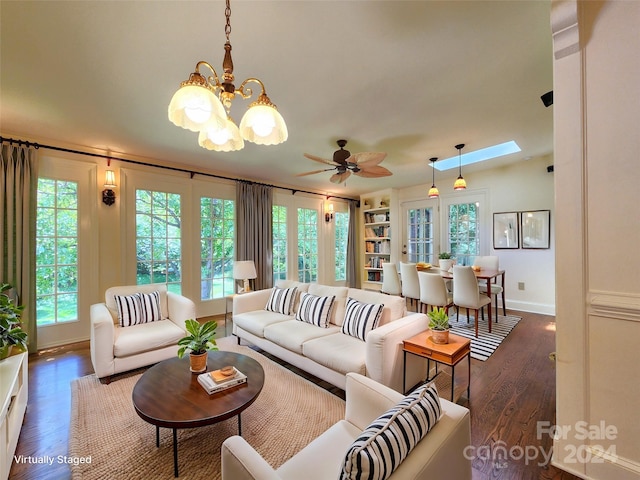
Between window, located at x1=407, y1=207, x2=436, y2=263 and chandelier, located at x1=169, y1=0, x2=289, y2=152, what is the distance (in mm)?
5093

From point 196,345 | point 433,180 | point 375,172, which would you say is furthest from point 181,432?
point 433,180

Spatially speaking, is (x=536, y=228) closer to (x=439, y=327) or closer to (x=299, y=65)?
(x=439, y=327)

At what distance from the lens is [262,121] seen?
1518 mm

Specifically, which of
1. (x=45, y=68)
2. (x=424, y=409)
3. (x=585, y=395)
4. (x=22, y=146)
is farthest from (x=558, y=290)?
(x=22, y=146)

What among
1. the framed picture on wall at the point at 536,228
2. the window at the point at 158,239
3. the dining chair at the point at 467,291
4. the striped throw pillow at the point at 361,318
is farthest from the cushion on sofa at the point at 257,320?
the framed picture on wall at the point at 536,228

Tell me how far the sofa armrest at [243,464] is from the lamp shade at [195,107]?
1400 millimetres

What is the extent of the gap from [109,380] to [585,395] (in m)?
3.60

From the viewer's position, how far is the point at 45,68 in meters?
1.96

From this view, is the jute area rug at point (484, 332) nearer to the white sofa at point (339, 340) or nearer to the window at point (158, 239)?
the white sofa at point (339, 340)

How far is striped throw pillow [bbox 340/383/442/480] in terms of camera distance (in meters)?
0.77

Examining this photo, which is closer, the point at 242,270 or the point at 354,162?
the point at 354,162

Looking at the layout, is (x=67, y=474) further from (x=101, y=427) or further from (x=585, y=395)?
(x=585, y=395)

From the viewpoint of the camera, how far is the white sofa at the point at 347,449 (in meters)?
0.88

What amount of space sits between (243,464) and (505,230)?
562 cm
